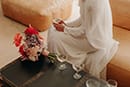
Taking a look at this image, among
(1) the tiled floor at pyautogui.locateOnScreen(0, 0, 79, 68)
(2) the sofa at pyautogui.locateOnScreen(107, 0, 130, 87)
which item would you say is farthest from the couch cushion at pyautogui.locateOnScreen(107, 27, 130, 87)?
(1) the tiled floor at pyautogui.locateOnScreen(0, 0, 79, 68)

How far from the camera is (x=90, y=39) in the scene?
2.11 metres

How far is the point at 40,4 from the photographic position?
3199 millimetres

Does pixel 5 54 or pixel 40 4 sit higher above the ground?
pixel 40 4

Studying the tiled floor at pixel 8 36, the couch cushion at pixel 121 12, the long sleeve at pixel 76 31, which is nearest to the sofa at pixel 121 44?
the couch cushion at pixel 121 12

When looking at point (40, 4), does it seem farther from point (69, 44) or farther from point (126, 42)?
point (126, 42)

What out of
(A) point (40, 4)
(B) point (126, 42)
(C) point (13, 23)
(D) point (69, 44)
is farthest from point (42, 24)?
(B) point (126, 42)

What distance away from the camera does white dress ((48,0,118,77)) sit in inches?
79.8

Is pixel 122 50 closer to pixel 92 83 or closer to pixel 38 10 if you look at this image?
pixel 92 83

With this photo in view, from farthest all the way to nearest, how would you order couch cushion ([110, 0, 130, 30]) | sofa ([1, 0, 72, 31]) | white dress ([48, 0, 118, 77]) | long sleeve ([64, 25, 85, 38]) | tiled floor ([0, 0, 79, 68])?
sofa ([1, 0, 72, 31]), tiled floor ([0, 0, 79, 68]), couch cushion ([110, 0, 130, 30]), long sleeve ([64, 25, 85, 38]), white dress ([48, 0, 118, 77])

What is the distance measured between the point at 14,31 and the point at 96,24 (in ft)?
5.25

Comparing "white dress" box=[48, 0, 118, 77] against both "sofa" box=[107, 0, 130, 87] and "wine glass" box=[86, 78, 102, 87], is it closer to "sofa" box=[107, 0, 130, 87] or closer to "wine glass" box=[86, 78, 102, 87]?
"sofa" box=[107, 0, 130, 87]

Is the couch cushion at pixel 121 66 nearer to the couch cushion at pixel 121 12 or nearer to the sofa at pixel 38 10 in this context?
the couch cushion at pixel 121 12

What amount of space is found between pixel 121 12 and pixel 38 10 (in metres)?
1.11

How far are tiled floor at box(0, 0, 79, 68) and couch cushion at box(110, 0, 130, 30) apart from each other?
39.9 inches
